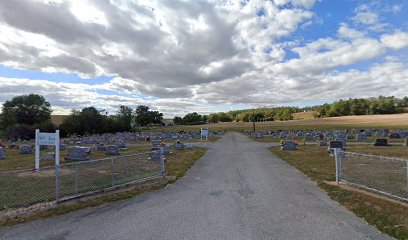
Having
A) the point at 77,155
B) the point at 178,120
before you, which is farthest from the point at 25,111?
the point at 178,120

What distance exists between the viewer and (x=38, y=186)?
10.7 meters

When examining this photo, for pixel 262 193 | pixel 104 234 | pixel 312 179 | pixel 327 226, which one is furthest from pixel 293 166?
pixel 104 234

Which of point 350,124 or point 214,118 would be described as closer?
point 350,124

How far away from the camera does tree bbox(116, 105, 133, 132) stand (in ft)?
335

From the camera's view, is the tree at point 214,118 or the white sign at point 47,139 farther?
the tree at point 214,118

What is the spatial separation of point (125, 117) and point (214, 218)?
113 m

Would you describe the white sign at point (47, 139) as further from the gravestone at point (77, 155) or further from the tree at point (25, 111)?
the tree at point (25, 111)

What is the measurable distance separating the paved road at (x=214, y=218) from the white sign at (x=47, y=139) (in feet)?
21.8

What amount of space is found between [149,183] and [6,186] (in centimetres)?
554

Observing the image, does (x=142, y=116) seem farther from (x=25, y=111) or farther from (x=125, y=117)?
(x=25, y=111)

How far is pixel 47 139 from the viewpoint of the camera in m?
13.0

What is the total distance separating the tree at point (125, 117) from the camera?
102 m

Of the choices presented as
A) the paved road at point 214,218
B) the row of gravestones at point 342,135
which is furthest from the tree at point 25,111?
the paved road at point 214,218

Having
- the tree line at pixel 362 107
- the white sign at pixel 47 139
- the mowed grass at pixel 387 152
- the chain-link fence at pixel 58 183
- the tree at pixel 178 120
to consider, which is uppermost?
the tree line at pixel 362 107
